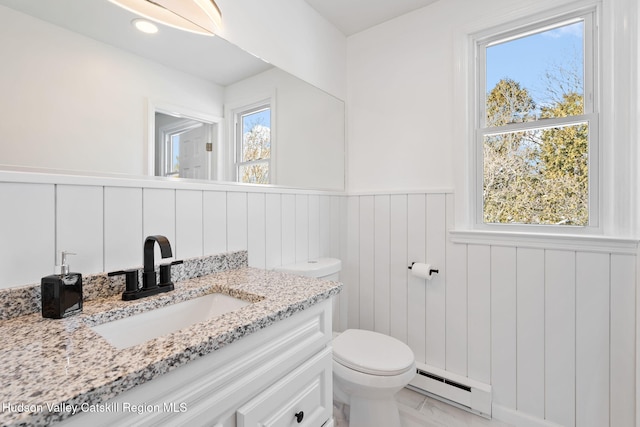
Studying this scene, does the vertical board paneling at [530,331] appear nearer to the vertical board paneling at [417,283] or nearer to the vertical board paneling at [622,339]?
the vertical board paneling at [622,339]

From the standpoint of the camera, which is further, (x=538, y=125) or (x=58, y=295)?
(x=538, y=125)

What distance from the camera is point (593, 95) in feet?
4.76

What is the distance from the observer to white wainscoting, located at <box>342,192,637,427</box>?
1.36 m

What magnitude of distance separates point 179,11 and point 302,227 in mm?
1189

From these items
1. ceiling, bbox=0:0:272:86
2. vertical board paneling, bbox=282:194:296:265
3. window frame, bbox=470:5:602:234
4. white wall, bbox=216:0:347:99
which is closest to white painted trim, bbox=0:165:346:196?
vertical board paneling, bbox=282:194:296:265

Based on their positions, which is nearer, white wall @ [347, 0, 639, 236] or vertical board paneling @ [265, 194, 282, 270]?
white wall @ [347, 0, 639, 236]

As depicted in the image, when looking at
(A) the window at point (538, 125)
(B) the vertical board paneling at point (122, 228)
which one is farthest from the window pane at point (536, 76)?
(B) the vertical board paneling at point (122, 228)

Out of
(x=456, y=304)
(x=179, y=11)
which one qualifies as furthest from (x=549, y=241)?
(x=179, y=11)

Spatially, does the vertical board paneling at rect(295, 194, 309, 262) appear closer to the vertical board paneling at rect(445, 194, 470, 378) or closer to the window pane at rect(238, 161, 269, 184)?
the window pane at rect(238, 161, 269, 184)

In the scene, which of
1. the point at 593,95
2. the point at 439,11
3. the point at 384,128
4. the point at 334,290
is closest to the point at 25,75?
the point at 334,290

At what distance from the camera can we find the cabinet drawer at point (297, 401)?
0.73 metres

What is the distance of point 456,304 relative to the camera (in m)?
1.75

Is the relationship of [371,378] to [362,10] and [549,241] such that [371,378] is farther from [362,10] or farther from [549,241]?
[362,10]

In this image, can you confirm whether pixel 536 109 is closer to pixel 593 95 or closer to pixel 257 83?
pixel 593 95
